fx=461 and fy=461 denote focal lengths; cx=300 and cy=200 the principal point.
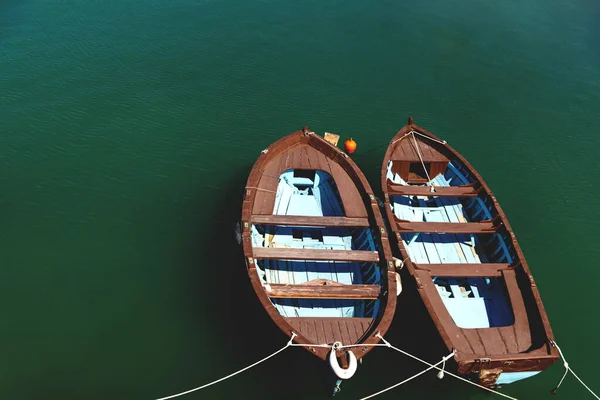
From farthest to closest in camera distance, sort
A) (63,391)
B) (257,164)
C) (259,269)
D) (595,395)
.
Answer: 1. (257,164)
2. (259,269)
3. (595,395)
4. (63,391)

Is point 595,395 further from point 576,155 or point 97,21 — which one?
point 97,21

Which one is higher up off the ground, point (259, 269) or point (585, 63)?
point (585, 63)

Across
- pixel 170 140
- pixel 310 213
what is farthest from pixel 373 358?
pixel 170 140

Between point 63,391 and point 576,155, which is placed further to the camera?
point 576,155

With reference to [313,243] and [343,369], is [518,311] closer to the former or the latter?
[343,369]

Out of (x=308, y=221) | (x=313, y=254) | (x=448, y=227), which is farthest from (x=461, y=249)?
(x=313, y=254)

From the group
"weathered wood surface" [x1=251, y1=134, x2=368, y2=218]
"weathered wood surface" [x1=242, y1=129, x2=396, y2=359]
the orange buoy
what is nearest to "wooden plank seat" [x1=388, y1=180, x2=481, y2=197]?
"weathered wood surface" [x1=242, y1=129, x2=396, y2=359]
